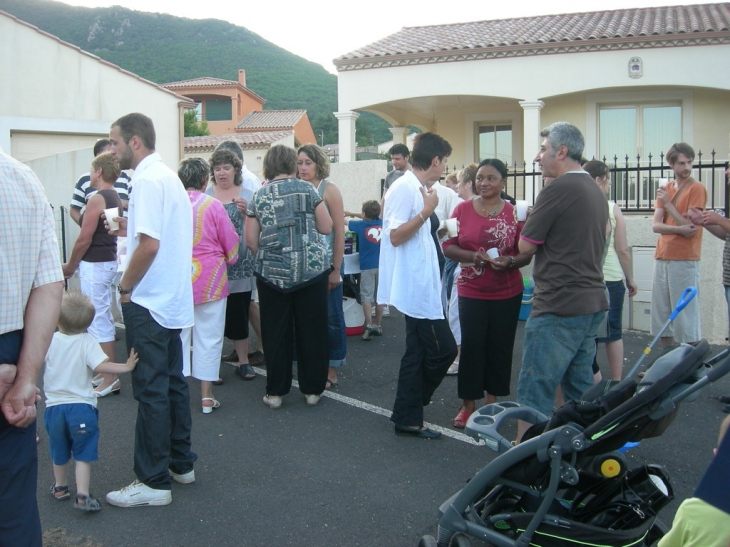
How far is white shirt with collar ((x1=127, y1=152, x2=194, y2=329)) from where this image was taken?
3719 mm

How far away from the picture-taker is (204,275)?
539cm

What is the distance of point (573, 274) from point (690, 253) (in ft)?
9.93

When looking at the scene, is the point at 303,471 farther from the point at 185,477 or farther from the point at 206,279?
the point at 206,279

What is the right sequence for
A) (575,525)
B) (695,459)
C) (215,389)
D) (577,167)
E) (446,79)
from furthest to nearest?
(446,79)
(215,389)
(695,459)
(577,167)
(575,525)

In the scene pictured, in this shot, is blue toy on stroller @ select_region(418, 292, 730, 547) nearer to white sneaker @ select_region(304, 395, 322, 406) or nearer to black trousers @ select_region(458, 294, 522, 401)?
black trousers @ select_region(458, 294, 522, 401)

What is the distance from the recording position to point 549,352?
155 inches

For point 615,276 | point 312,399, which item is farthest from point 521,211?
point 312,399

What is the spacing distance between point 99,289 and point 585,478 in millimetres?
4368

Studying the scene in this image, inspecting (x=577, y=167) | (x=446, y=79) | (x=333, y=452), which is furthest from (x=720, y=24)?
(x=333, y=452)

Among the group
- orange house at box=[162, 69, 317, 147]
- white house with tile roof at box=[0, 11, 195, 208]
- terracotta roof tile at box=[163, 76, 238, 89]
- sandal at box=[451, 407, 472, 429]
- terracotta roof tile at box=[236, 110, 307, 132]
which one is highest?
terracotta roof tile at box=[163, 76, 238, 89]

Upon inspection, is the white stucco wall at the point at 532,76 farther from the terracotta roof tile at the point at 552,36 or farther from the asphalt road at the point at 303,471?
the asphalt road at the point at 303,471

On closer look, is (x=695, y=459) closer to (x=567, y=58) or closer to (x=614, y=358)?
(x=614, y=358)

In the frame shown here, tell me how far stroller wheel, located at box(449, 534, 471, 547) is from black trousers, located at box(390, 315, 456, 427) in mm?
1719

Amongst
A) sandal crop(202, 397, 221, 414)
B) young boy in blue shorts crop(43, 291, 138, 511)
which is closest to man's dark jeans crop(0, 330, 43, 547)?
young boy in blue shorts crop(43, 291, 138, 511)
